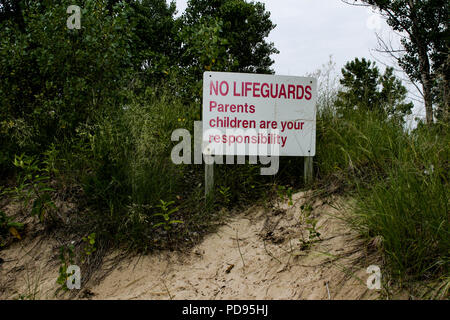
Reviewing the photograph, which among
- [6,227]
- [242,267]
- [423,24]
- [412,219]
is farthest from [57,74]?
[423,24]

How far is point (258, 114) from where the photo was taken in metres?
3.91

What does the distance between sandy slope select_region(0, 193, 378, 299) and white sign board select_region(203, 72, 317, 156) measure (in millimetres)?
787

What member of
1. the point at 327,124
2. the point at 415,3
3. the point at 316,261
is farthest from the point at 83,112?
the point at 415,3

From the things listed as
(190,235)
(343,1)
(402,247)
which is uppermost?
(343,1)

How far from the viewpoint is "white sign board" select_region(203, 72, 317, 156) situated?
151 inches

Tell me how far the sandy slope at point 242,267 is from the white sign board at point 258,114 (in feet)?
2.58

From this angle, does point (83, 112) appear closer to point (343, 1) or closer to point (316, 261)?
point (316, 261)

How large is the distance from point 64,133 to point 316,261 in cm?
317

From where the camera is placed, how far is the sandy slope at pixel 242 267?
2.38 meters

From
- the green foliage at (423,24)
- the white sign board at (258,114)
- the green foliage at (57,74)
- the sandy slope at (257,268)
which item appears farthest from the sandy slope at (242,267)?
the green foliage at (423,24)

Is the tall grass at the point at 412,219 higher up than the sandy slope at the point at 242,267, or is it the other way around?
the tall grass at the point at 412,219

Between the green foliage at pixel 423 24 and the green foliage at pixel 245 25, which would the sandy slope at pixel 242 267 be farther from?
the green foliage at pixel 245 25

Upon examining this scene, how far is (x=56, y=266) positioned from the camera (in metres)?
3.05

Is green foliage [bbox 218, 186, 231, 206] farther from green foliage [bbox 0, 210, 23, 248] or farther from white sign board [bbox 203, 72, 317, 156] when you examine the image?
green foliage [bbox 0, 210, 23, 248]
